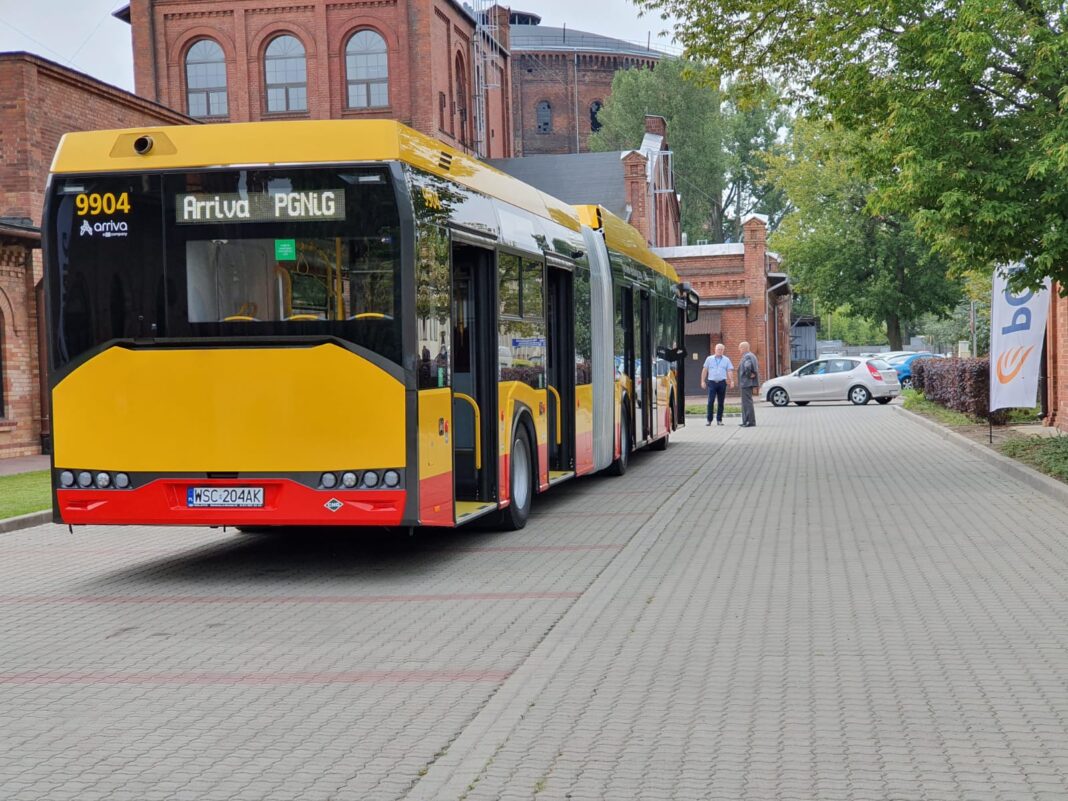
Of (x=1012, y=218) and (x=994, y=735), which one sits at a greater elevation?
(x=1012, y=218)

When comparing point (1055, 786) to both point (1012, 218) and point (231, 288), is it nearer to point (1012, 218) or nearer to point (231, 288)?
point (231, 288)

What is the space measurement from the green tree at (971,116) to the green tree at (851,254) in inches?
1675

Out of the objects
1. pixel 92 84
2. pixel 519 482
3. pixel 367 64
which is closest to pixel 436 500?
pixel 519 482

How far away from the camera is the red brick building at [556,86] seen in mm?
79875

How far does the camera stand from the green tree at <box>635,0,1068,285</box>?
47.1 ft

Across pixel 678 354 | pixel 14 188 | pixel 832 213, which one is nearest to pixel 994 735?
pixel 678 354

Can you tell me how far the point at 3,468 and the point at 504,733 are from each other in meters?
17.4

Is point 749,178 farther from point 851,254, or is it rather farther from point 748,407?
point 748,407

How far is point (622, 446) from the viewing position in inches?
694

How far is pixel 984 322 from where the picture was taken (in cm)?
5275

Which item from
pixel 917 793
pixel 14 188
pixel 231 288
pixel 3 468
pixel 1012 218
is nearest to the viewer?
pixel 917 793

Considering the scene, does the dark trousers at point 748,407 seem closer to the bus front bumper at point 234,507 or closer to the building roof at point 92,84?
the building roof at point 92,84

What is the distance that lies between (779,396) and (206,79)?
25.7 meters

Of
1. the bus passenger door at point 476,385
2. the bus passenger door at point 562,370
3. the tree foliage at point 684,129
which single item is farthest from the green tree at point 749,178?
the bus passenger door at point 476,385
